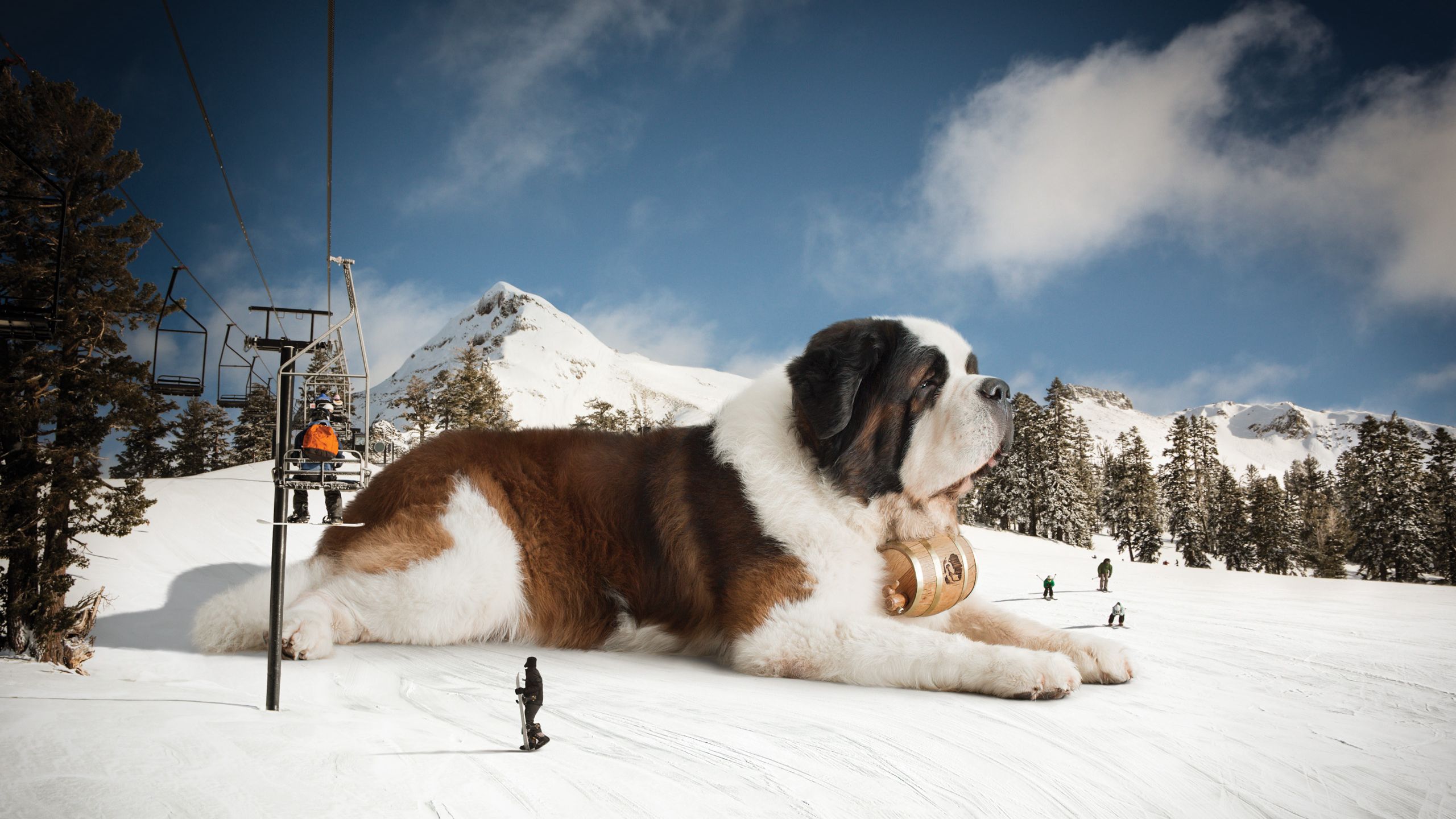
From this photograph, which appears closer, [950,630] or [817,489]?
[817,489]

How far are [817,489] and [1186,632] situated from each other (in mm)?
4786

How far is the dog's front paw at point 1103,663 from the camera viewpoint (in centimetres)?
338

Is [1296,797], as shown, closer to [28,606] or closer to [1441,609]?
[1441,609]

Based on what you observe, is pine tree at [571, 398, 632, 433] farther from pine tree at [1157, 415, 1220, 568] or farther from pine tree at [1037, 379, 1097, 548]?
pine tree at [1157, 415, 1220, 568]

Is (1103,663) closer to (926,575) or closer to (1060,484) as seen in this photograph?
(926,575)

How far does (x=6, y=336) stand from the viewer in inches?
250

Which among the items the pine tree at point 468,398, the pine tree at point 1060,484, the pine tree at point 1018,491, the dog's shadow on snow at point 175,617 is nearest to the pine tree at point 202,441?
the pine tree at point 468,398

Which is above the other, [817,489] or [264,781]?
[817,489]

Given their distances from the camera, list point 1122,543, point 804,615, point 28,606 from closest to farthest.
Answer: point 804,615, point 28,606, point 1122,543

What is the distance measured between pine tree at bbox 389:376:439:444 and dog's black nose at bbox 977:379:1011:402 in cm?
3002

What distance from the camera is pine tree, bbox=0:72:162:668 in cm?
977

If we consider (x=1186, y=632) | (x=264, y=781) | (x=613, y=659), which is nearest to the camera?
(x=264, y=781)

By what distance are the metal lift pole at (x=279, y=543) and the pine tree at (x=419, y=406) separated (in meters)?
29.3

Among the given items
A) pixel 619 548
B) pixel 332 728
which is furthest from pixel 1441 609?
pixel 332 728
